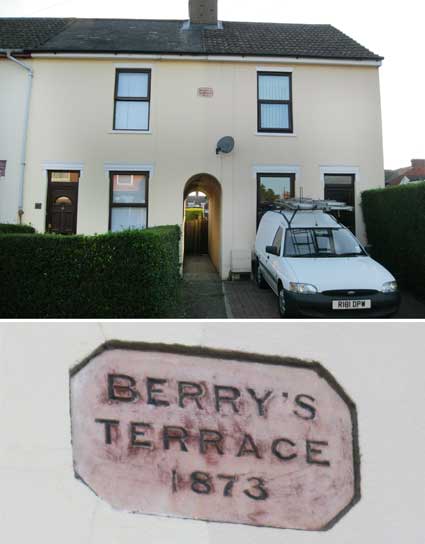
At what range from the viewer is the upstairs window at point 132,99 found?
902 centimetres

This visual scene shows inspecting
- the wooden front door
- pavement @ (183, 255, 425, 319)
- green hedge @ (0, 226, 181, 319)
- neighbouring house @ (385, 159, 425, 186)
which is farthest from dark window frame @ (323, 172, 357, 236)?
neighbouring house @ (385, 159, 425, 186)

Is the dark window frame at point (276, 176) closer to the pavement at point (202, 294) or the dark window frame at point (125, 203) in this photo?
the pavement at point (202, 294)

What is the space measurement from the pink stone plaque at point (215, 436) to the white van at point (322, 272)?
9.77 ft

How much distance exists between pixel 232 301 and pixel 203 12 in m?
9.35

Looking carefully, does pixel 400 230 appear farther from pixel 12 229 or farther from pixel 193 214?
pixel 193 214

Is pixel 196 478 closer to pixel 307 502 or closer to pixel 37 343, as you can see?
pixel 307 502

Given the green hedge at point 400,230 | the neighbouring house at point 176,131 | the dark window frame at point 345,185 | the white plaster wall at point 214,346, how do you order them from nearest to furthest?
the white plaster wall at point 214,346 < the green hedge at point 400,230 < the neighbouring house at point 176,131 < the dark window frame at point 345,185

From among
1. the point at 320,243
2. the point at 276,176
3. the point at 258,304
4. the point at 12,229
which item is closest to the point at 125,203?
the point at 12,229

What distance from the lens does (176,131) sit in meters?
8.88

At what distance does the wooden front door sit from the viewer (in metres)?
9.05

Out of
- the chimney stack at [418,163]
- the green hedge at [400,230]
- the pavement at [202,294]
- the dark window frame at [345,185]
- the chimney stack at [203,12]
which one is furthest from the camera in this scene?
the chimney stack at [418,163]

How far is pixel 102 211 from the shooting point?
9.01 m

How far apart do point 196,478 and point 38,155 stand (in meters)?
9.43

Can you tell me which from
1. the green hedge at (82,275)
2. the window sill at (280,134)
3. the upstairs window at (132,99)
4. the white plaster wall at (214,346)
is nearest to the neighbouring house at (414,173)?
the window sill at (280,134)
